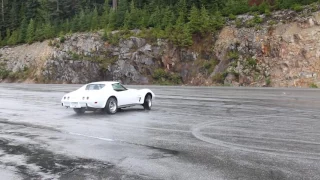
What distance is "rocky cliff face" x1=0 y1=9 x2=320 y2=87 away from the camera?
34.9 meters

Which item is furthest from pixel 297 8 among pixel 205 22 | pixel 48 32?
pixel 48 32

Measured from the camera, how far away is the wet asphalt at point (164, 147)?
252 inches

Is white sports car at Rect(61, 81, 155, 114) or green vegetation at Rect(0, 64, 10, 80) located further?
green vegetation at Rect(0, 64, 10, 80)

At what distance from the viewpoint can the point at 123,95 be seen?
16.5 meters

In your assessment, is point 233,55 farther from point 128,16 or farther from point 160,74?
point 128,16

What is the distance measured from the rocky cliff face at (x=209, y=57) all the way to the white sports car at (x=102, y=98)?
2080cm

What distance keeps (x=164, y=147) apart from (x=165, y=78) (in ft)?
112

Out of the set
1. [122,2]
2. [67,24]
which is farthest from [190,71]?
[67,24]

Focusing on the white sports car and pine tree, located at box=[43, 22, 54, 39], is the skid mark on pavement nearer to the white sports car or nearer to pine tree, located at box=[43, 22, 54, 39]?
the white sports car

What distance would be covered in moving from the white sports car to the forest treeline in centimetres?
2673

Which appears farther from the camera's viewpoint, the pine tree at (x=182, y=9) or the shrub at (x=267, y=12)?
the pine tree at (x=182, y=9)

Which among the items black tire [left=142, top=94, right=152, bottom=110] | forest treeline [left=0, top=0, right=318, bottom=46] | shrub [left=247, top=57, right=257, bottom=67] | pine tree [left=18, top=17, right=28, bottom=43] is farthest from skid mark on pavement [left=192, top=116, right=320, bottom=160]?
pine tree [left=18, top=17, right=28, bottom=43]

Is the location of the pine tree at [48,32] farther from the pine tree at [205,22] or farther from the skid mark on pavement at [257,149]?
the skid mark on pavement at [257,149]

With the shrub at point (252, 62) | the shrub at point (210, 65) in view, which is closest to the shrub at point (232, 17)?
the shrub at point (210, 65)
